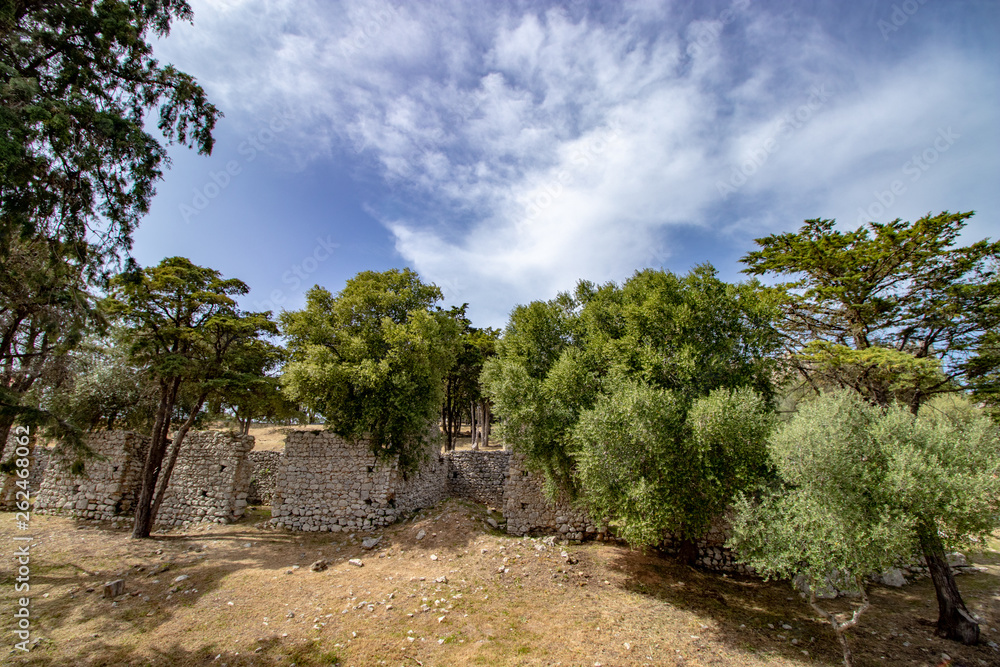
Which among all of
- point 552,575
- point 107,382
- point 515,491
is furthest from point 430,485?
point 107,382

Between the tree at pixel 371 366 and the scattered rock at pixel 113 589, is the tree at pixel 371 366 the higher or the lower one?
the higher one

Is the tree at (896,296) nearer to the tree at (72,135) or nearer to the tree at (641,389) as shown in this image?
the tree at (641,389)

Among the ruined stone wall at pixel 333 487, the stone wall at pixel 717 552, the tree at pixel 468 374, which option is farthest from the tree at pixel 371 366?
the stone wall at pixel 717 552

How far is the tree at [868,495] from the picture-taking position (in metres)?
6.79

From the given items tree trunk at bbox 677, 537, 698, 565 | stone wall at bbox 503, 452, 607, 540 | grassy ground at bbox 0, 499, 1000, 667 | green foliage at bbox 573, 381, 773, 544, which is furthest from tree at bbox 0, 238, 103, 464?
tree trunk at bbox 677, 537, 698, 565

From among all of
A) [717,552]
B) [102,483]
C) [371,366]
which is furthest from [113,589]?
[717,552]

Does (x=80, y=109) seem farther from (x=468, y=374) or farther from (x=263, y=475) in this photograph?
(x=468, y=374)

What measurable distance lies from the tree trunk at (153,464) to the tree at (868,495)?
719 inches

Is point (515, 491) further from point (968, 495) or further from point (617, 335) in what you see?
point (968, 495)

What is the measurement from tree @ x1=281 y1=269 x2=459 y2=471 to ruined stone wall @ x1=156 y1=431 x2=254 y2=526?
13.8 ft

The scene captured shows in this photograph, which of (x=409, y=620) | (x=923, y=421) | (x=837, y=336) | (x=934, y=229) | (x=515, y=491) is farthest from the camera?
(x=515, y=491)

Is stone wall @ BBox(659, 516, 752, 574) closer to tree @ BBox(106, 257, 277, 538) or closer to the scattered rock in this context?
the scattered rock

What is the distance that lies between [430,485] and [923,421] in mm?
15836

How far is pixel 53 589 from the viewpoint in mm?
10008
